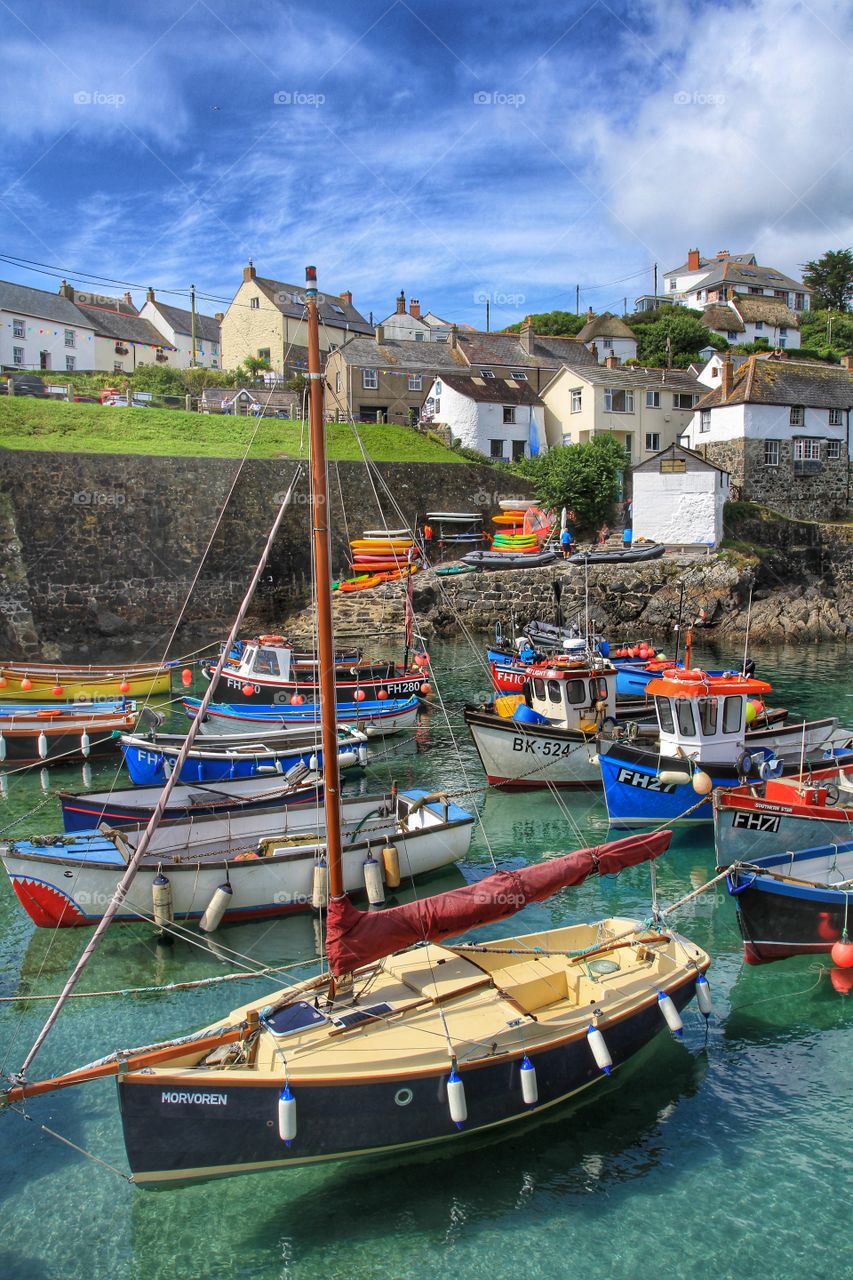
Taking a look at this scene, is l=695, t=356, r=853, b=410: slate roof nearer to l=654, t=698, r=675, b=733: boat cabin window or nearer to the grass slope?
the grass slope

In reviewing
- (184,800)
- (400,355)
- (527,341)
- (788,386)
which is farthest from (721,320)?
(184,800)

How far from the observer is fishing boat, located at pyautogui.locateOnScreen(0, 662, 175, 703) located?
23.9m

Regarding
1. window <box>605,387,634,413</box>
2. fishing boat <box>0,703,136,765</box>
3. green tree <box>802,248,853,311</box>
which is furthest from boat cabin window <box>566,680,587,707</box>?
green tree <box>802,248,853,311</box>

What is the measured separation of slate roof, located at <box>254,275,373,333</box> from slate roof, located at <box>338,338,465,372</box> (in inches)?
161

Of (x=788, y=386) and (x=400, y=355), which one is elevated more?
(x=400, y=355)

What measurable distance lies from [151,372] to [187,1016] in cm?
5003

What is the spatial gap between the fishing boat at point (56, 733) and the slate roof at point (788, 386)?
34.6 m

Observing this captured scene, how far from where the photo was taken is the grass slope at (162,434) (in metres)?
35.9

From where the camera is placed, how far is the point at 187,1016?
35.3 ft

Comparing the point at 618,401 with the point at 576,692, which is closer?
the point at 576,692

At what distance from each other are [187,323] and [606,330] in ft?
112

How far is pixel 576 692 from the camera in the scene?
19391 millimetres

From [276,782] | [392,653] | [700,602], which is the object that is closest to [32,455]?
[392,653]

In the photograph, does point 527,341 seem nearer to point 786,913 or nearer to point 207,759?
point 207,759
